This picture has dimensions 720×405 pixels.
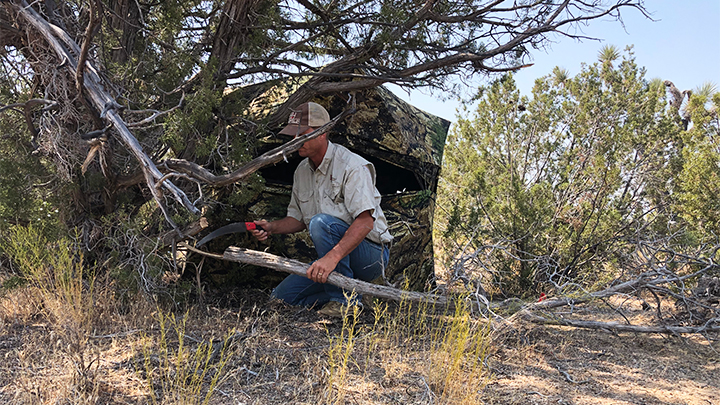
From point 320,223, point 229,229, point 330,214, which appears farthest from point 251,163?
point 330,214

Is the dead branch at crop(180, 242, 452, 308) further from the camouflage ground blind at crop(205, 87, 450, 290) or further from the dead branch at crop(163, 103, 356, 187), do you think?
the camouflage ground blind at crop(205, 87, 450, 290)

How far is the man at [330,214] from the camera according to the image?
3750 millimetres

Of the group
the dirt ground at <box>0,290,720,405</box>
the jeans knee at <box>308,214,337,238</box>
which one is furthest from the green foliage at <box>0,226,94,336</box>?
the jeans knee at <box>308,214,337,238</box>

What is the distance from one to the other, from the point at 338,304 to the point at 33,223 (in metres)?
2.33

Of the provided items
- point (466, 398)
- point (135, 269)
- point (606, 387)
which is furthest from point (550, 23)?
point (135, 269)

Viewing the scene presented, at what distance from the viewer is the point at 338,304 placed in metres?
4.00

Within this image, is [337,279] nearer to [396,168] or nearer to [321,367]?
[321,367]

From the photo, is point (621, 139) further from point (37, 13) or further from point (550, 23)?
point (37, 13)

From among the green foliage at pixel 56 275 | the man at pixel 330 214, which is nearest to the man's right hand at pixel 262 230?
the man at pixel 330 214

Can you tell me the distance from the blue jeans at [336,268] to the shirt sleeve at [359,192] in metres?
0.22

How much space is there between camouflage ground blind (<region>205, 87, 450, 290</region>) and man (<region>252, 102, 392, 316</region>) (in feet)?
1.29

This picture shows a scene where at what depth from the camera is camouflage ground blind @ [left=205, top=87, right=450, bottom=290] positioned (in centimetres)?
461

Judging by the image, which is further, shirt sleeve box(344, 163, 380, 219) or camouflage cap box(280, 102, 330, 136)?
camouflage cap box(280, 102, 330, 136)

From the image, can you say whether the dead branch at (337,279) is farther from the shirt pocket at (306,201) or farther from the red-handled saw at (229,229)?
the shirt pocket at (306,201)
